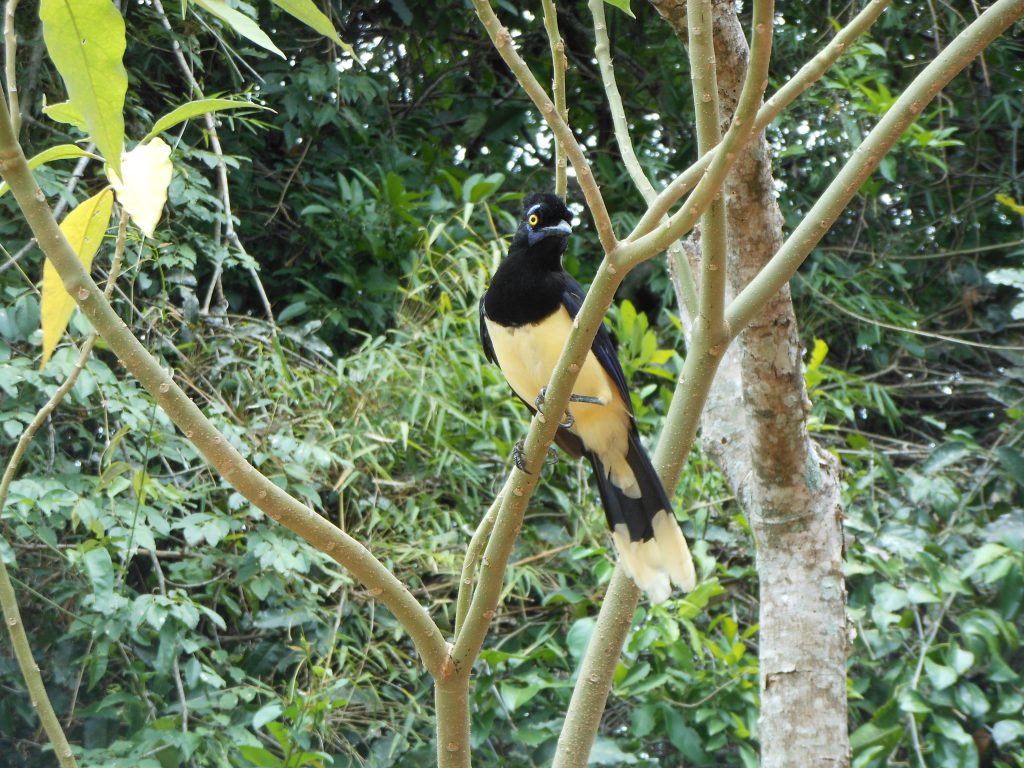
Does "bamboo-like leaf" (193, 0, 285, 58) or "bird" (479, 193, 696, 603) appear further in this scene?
Answer: "bird" (479, 193, 696, 603)

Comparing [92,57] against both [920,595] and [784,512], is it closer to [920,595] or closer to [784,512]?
[784,512]

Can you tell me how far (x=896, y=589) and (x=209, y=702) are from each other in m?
2.04

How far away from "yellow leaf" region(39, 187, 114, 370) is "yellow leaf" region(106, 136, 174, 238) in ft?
0.29

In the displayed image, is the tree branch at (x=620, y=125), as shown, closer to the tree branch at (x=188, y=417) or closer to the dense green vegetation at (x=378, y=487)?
the tree branch at (x=188, y=417)

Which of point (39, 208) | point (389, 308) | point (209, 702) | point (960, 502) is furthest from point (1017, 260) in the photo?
point (39, 208)

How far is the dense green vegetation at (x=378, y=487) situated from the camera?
126 inches

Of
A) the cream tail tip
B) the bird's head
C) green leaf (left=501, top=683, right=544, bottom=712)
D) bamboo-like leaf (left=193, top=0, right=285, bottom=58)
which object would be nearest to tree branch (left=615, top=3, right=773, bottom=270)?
bamboo-like leaf (left=193, top=0, right=285, bottom=58)

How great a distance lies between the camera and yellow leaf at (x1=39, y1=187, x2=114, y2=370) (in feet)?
3.68

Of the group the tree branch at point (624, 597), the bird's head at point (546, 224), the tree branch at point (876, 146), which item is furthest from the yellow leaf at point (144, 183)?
the bird's head at point (546, 224)

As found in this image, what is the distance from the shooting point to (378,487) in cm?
370

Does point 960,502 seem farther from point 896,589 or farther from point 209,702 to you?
point 209,702

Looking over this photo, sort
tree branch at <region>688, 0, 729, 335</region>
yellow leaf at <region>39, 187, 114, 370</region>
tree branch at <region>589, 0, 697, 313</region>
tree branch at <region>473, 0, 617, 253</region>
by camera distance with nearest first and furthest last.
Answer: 1. yellow leaf at <region>39, 187, 114, 370</region>
2. tree branch at <region>473, 0, 617, 253</region>
3. tree branch at <region>688, 0, 729, 335</region>
4. tree branch at <region>589, 0, 697, 313</region>

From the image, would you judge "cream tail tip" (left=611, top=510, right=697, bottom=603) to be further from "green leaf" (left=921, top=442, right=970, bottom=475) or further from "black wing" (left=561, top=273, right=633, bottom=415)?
"green leaf" (left=921, top=442, right=970, bottom=475)

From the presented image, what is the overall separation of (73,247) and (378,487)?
2.62 m
